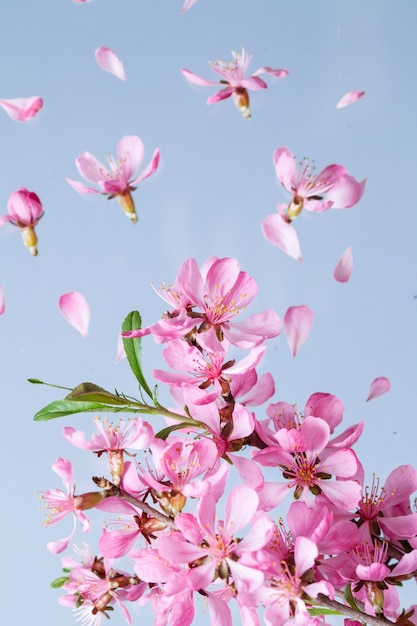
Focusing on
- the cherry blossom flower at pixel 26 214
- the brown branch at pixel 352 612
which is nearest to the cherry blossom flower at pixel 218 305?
the brown branch at pixel 352 612

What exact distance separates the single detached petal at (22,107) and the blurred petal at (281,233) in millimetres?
284

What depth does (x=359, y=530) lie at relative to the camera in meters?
0.47

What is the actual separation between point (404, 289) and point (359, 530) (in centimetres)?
A: 43

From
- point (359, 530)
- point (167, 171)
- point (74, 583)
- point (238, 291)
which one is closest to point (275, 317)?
point (238, 291)

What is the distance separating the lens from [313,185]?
2.59 feet

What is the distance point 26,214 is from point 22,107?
128 mm

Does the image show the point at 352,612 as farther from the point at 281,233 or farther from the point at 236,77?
the point at 236,77

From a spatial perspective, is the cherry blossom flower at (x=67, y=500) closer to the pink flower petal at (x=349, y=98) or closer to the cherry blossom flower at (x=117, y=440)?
the cherry blossom flower at (x=117, y=440)

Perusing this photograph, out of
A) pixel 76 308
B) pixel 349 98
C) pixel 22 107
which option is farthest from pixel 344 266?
pixel 22 107

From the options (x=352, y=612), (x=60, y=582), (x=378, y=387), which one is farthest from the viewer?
(x=378, y=387)

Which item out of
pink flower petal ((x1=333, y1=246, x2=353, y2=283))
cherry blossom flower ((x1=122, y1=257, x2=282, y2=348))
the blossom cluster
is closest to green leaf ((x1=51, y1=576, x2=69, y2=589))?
the blossom cluster

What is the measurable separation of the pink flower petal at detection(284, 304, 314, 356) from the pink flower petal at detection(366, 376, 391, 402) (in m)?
0.09

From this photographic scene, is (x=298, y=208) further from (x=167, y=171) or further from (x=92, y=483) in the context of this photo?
(x=92, y=483)

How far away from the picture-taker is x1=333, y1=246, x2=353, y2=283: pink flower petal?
840mm
